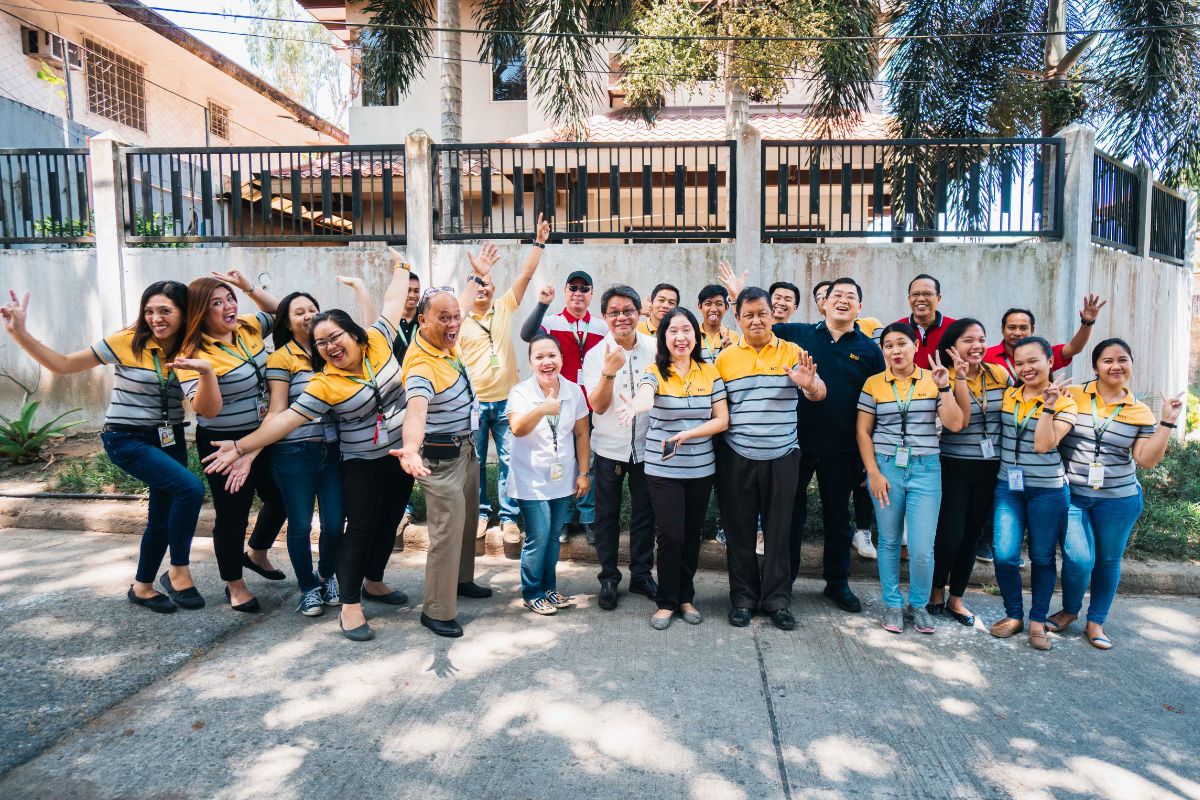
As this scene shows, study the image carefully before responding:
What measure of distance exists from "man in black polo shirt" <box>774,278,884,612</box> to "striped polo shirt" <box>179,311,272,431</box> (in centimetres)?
315

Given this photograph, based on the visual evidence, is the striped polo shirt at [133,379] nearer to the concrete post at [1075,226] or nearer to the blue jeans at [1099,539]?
the blue jeans at [1099,539]

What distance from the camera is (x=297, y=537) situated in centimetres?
447

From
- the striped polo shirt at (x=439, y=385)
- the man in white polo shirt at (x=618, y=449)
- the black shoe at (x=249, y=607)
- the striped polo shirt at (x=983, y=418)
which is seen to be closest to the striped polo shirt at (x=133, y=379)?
the black shoe at (x=249, y=607)

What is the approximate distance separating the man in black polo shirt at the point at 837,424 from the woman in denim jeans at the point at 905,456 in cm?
17

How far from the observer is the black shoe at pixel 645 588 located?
4.84m

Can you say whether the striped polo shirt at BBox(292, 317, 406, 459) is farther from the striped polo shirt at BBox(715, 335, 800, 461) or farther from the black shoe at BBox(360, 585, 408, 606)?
the striped polo shirt at BBox(715, 335, 800, 461)

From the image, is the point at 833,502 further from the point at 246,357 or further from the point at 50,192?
the point at 50,192

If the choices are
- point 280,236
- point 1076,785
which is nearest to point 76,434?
point 280,236

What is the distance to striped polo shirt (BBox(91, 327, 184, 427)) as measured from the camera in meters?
4.19

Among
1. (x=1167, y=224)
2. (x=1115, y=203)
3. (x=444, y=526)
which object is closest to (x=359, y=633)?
(x=444, y=526)

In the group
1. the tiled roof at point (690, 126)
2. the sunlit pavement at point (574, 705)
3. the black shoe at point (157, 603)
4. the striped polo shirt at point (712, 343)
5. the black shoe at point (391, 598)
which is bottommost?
the sunlit pavement at point (574, 705)

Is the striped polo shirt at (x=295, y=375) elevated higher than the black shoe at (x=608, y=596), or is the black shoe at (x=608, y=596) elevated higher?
the striped polo shirt at (x=295, y=375)

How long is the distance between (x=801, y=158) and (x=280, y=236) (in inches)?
214

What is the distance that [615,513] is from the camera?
4734mm
